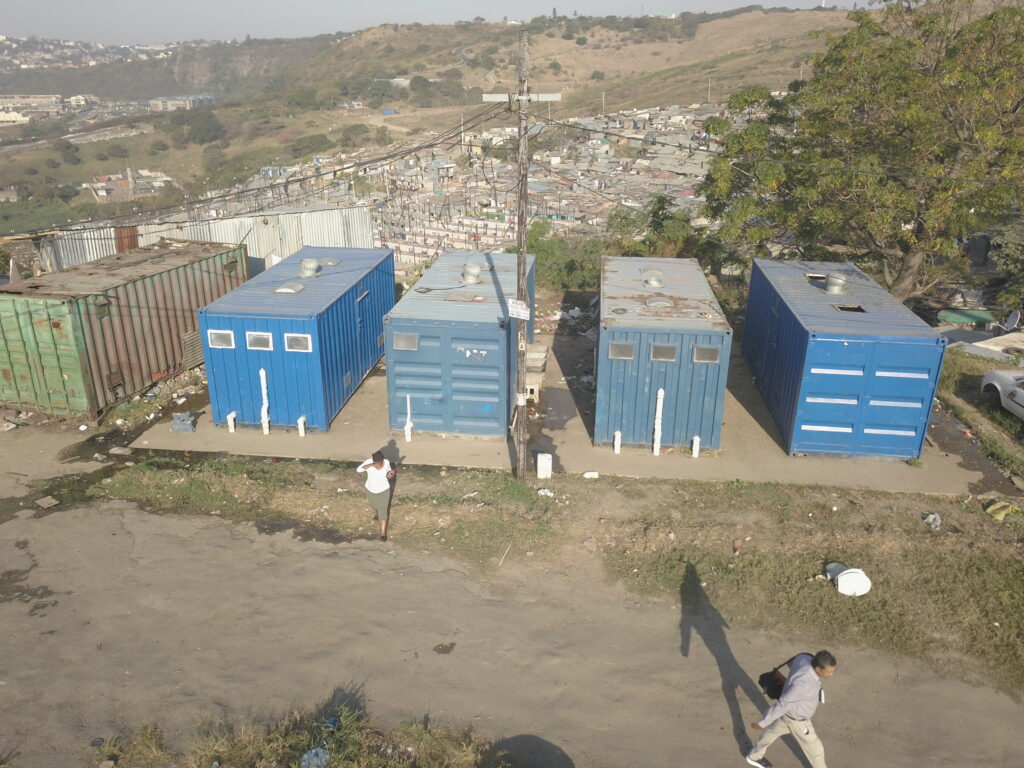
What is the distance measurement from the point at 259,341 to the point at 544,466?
494cm

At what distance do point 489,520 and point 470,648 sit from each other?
2450mm

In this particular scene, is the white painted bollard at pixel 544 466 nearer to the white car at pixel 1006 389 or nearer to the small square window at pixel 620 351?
the small square window at pixel 620 351

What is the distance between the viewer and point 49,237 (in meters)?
16.6

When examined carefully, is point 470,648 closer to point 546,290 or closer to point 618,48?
point 546,290

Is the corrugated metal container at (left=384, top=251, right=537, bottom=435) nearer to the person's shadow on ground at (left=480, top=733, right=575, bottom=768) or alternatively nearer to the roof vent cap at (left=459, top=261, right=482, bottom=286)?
the roof vent cap at (left=459, top=261, right=482, bottom=286)

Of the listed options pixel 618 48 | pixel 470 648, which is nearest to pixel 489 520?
Result: pixel 470 648

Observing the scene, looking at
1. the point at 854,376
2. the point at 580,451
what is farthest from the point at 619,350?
the point at 854,376

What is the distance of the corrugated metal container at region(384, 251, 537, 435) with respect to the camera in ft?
37.6

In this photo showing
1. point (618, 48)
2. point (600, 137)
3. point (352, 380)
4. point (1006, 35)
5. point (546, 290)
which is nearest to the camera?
point (352, 380)

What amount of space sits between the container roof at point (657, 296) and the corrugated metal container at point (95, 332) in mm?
8095

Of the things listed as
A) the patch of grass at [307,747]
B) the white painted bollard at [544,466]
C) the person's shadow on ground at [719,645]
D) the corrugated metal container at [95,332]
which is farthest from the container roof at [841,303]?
the corrugated metal container at [95,332]

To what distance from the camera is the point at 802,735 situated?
5.75m

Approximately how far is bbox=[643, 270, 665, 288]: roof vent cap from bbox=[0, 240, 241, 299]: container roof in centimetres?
870

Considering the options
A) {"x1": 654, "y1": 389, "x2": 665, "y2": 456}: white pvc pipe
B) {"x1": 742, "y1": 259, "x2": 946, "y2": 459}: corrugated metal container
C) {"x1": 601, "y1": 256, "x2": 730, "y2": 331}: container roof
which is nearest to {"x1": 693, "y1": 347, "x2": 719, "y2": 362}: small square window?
{"x1": 601, "y1": 256, "x2": 730, "y2": 331}: container roof
